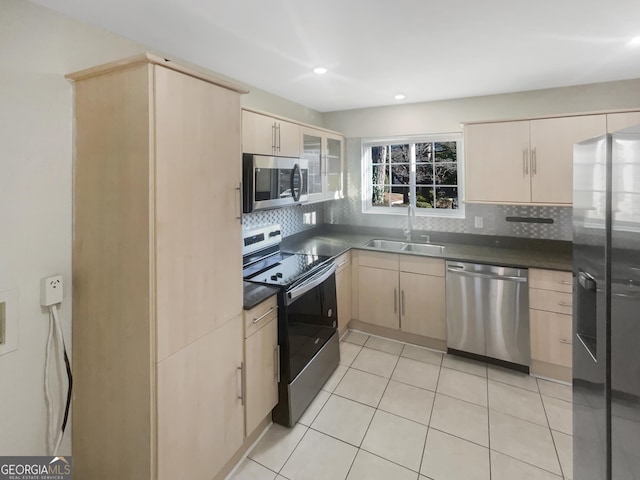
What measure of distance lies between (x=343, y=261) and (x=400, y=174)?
1370 millimetres

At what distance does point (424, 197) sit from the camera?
364 centimetres

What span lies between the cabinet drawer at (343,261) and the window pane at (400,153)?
4.33ft

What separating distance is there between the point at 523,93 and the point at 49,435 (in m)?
4.11

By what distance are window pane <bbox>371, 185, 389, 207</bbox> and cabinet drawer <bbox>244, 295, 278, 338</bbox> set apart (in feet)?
7.40

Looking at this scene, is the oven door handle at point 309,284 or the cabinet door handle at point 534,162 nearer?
the oven door handle at point 309,284

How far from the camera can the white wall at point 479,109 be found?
267cm

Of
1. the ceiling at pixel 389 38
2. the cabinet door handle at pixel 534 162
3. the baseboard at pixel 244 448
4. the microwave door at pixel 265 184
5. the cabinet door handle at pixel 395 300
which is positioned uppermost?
the ceiling at pixel 389 38

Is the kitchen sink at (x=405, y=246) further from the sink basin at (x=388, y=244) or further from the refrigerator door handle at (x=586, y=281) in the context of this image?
the refrigerator door handle at (x=586, y=281)

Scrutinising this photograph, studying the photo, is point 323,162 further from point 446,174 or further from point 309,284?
point 309,284

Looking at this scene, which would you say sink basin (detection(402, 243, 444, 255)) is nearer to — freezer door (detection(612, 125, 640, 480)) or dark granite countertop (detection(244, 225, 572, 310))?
dark granite countertop (detection(244, 225, 572, 310))

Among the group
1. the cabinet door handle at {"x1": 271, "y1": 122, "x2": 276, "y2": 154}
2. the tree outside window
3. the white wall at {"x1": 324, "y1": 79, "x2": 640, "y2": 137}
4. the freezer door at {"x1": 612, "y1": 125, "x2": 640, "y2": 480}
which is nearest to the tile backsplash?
the cabinet door handle at {"x1": 271, "y1": 122, "x2": 276, "y2": 154}

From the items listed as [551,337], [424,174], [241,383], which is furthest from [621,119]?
[241,383]

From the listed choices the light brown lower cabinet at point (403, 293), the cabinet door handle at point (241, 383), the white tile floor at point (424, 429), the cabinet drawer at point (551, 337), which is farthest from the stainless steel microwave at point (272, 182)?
the cabinet drawer at point (551, 337)

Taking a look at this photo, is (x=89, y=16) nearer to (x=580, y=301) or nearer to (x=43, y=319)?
(x=43, y=319)
